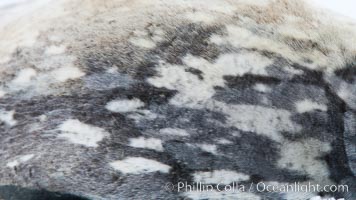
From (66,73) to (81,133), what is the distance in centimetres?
9

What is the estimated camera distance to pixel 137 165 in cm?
85

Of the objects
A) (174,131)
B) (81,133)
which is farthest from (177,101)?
(81,133)

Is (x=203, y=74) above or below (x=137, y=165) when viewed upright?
above

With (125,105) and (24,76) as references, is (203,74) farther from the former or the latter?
(24,76)

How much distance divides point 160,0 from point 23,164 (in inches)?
12.9

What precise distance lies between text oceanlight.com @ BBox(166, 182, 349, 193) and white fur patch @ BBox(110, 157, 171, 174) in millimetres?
35

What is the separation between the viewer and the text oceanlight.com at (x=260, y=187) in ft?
2.84

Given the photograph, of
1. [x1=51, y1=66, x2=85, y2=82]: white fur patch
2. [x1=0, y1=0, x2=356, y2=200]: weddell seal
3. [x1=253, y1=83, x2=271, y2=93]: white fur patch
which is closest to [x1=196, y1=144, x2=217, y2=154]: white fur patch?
[x1=0, y1=0, x2=356, y2=200]: weddell seal

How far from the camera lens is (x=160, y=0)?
34.9 inches

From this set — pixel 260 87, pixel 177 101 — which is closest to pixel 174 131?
pixel 177 101

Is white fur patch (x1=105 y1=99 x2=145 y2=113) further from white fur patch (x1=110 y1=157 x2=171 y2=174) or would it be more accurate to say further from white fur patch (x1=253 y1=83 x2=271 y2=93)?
white fur patch (x1=253 y1=83 x2=271 y2=93)

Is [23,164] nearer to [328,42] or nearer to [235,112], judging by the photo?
[235,112]

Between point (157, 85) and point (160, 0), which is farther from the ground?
point (160, 0)

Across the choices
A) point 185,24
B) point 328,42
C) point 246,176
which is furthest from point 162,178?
point 328,42
